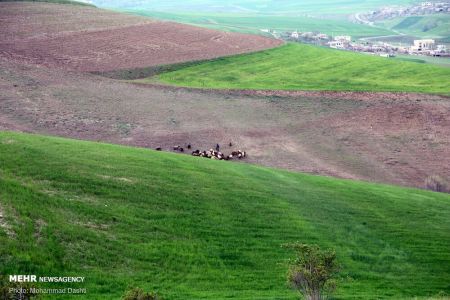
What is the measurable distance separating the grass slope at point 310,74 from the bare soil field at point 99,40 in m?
3.55

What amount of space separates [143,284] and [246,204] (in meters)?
9.30

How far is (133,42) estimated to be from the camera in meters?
71.8

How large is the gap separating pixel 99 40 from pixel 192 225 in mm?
49162

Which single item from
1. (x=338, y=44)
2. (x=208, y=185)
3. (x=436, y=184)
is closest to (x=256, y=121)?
(x=436, y=184)

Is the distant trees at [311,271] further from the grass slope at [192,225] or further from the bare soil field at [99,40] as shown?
the bare soil field at [99,40]

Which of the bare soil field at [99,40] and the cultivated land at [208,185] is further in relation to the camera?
the bare soil field at [99,40]

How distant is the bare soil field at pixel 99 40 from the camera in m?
62.0

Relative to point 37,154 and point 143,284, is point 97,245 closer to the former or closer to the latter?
point 143,284

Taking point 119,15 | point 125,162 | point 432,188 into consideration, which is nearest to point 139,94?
point 125,162

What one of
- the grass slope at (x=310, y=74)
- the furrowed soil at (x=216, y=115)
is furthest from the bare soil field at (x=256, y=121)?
the grass slope at (x=310, y=74)

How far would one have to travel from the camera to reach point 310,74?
2756 inches

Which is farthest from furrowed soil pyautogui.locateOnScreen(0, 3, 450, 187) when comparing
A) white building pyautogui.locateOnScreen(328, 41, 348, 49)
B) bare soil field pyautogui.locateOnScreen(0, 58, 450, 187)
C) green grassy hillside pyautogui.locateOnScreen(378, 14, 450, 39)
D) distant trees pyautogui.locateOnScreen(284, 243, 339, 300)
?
green grassy hillside pyautogui.locateOnScreen(378, 14, 450, 39)

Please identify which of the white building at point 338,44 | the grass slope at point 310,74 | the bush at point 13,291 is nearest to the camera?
the bush at point 13,291

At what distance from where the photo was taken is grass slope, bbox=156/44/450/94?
204 ft
